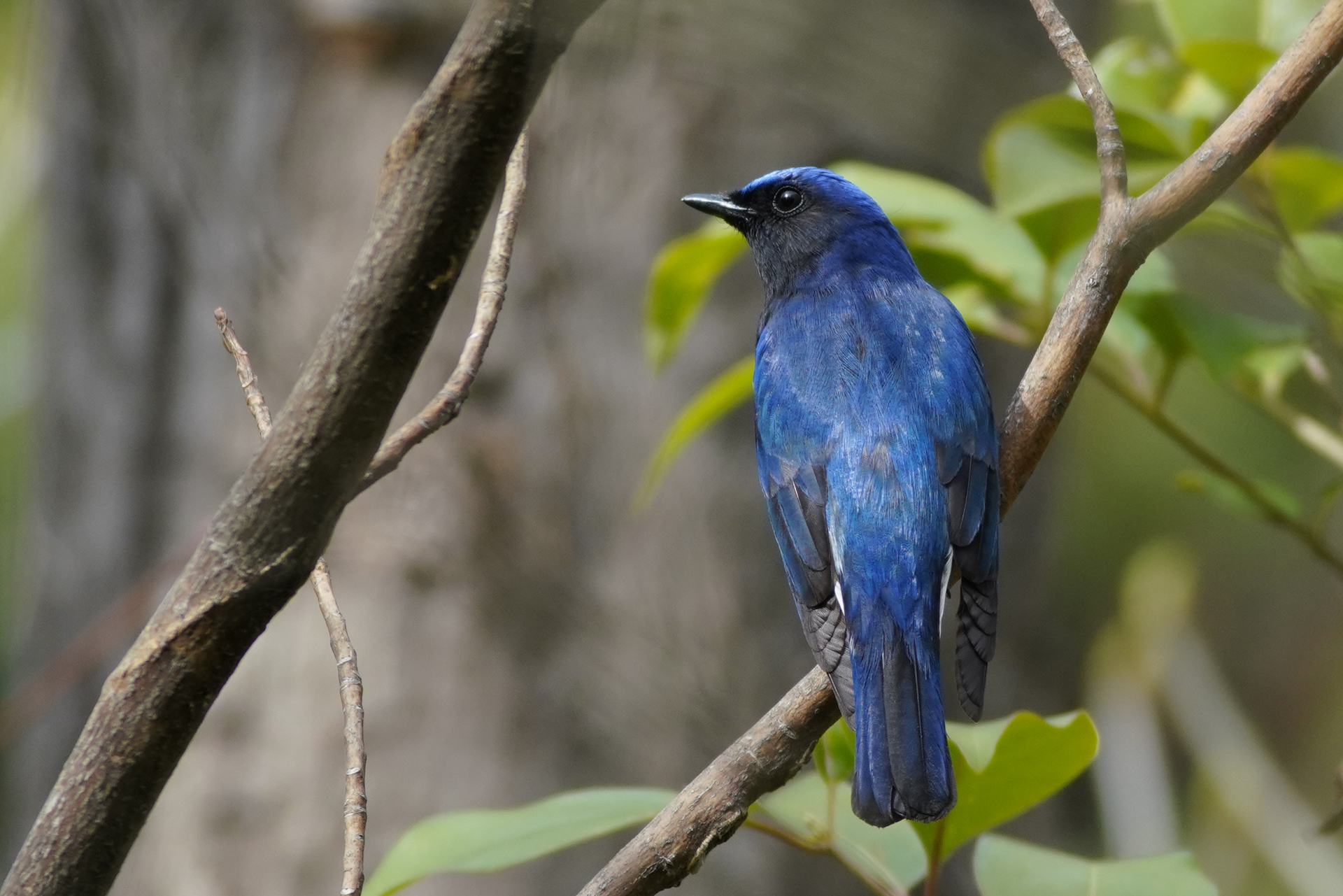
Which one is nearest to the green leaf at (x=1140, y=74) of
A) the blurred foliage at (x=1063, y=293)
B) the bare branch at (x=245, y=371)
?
the blurred foliage at (x=1063, y=293)

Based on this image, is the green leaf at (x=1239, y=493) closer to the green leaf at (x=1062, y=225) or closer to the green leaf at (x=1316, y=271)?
the green leaf at (x=1316, y=271)

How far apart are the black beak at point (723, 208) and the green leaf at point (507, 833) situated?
1653 millimetres

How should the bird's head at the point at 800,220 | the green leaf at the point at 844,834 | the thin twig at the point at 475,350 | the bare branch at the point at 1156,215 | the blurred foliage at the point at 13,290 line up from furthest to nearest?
the blurred foliage at the point at 13,290, the bird's head at the point at 800,220, the green leaf at the point at 844,834, the bare branch at the point at 1156,215, the thin twig at the point at 475,350

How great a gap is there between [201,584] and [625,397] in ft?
9.23

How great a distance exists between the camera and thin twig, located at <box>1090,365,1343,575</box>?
2.28 metres

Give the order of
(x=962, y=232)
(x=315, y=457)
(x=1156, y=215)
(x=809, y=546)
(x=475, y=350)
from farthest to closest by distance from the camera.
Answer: (x=962, y=232) → (x=809, y=546) → (x=1156, y=215) → (x=475, y=350) → (x=315, y=457)

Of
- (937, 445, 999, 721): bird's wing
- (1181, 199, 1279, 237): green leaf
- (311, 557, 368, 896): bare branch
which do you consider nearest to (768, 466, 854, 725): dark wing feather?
(937, 445, 999, 721): bird's wing

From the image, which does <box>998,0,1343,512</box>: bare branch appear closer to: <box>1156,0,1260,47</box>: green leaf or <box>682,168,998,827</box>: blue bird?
<box>682,168,998,827</box>: blue bird

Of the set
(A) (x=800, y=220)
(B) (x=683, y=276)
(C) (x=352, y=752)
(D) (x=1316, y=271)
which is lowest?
(C) (x=352, y=752)

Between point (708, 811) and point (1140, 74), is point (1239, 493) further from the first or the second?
point (708, 811)

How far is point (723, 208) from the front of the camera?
320 cm

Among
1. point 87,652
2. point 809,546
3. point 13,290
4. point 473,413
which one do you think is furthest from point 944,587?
point 13,290

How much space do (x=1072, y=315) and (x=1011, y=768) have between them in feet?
2.19

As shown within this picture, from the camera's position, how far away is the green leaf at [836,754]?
197 centimetres
